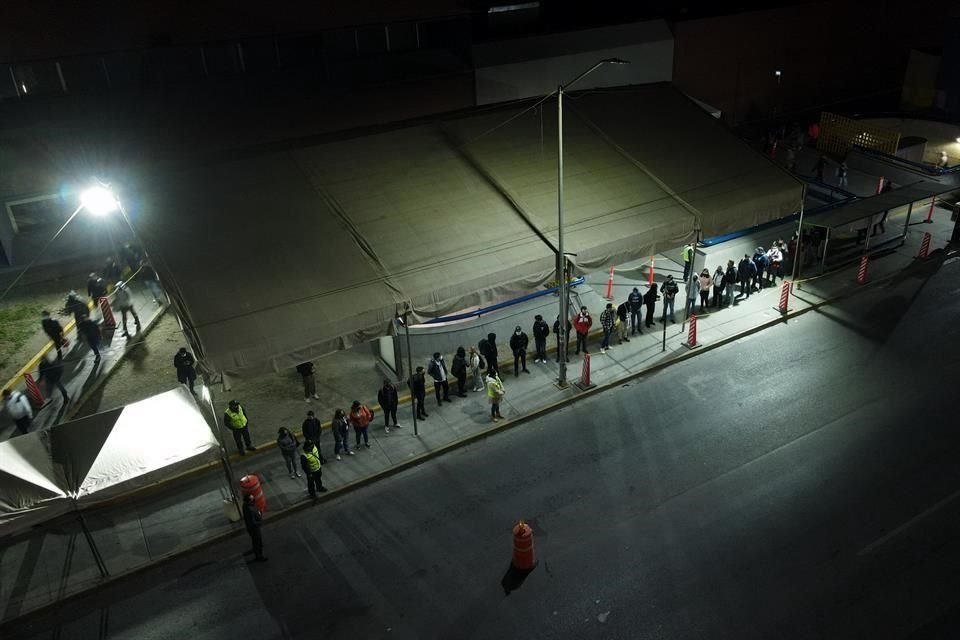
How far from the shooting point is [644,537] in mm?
13781

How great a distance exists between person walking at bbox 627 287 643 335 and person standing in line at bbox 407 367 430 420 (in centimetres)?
628

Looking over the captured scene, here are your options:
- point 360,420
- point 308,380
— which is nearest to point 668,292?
point 360,420

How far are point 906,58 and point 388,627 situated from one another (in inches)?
1805

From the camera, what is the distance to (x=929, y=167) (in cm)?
2931

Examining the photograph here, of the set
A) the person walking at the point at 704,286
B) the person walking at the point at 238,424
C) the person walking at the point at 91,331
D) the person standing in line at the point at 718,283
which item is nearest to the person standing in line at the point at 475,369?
the person walking at the point at 238,424

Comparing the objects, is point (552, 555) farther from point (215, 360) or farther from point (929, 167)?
point (929, 167)

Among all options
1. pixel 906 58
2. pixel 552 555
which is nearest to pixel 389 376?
pixel 552 555

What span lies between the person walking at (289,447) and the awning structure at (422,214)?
68.3 inches

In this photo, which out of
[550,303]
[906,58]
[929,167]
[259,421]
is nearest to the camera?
[259,421]

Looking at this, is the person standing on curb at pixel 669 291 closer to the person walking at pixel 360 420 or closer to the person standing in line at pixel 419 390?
the person standing in line at pixel 419 390

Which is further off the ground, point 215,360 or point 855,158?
point 215,360

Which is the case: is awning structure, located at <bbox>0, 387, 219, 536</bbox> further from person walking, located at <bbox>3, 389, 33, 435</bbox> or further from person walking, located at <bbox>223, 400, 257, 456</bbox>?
person walking, located at <bbox>3, 389, 33, 435</bbox>

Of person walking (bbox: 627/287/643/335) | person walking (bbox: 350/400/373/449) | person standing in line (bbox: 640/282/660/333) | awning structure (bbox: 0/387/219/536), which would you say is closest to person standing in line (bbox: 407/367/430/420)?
person walking (bbox: 350/400/373/449)

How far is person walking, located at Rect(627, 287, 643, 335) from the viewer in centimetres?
2002
